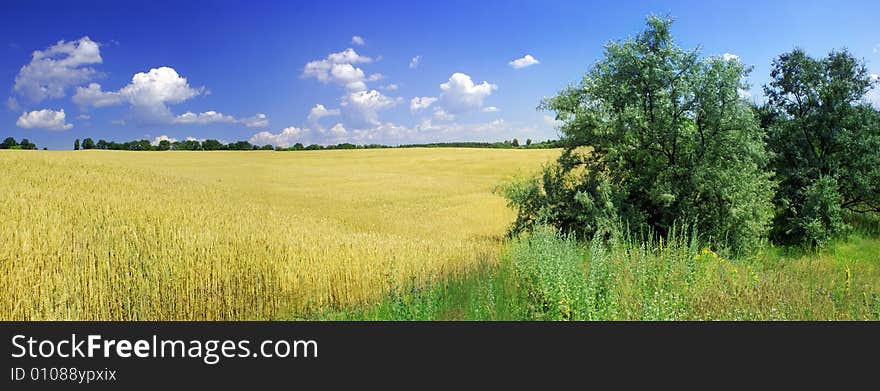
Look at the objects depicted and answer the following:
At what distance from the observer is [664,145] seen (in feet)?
55.1

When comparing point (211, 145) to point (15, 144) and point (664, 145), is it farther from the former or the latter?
point (664, 145)

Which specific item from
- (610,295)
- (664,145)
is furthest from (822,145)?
(610,295)

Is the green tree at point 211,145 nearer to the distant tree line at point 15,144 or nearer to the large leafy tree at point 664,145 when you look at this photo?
the distant tree line at point 15,144

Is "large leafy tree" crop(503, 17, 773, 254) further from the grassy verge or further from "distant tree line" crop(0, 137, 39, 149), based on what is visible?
"distant tree line" crop(0, 137, 39, 149)

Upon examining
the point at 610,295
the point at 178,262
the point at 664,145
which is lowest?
the point at 610,295

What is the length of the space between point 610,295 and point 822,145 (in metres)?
21.4

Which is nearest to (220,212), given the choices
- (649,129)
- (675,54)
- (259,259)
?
(259,259)

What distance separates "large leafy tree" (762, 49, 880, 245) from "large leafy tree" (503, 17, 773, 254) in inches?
264

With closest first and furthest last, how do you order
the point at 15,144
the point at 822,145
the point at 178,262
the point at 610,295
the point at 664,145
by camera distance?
the point at 610,295 < the point at 178,262 < the point at 664,145 < the point at 822,145 < the point at 15,144

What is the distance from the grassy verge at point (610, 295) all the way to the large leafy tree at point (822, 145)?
39.5ft

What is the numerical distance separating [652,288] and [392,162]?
61632 millimetres

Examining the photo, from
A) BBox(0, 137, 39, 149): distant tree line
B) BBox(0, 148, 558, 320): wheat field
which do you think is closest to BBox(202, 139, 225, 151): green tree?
BBox(0, 137, 39, 149): distant tree line

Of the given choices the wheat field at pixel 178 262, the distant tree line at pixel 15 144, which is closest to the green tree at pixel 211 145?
the distant tree line at pixel 15 144

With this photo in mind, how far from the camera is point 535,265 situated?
991cm
